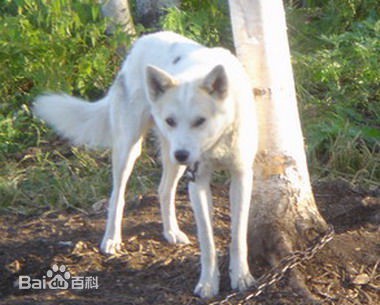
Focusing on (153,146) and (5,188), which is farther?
(153,146)

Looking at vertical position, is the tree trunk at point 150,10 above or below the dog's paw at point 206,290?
above

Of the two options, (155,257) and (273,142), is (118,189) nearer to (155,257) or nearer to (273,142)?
(155,257)

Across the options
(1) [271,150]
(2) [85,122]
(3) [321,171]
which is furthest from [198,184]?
(3) [321,171]

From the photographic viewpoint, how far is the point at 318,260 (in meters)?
4.44

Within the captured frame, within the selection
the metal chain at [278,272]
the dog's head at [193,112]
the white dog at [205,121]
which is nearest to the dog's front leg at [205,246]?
the white dog at [205,121]

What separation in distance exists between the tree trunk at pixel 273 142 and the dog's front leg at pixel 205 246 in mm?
302

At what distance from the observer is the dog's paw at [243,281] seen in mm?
4293

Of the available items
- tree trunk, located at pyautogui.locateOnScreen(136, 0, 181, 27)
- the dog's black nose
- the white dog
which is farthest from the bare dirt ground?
tree trunk, located at pyautogui.locateOnScreen(136, 0, 181, 27)

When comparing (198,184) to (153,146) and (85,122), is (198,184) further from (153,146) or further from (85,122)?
(153,146)

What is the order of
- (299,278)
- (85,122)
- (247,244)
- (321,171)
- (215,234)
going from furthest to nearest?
(321,171) < (85,122) < (215,234) < (247,244) < (299,278)

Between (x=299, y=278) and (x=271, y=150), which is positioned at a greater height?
(x=271, y=150)

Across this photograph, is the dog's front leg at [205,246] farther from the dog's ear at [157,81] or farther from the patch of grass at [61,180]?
the patch of grass at [61,180]

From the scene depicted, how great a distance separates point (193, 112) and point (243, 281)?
885 millimetres

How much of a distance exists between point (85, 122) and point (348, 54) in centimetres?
268
